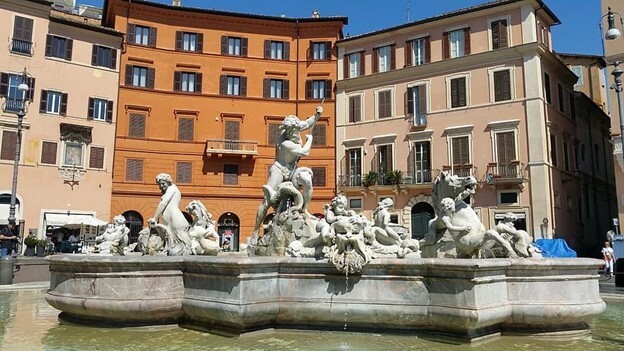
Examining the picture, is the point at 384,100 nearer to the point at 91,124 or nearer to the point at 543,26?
the point at 543,26

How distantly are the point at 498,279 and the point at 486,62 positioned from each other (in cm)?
2779

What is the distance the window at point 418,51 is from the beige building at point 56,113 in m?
18.8

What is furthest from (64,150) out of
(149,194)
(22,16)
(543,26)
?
(543,26)

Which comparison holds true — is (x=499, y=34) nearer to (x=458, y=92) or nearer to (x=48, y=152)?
(x=458, y=92)

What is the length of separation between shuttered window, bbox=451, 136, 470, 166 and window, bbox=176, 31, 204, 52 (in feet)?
60.2

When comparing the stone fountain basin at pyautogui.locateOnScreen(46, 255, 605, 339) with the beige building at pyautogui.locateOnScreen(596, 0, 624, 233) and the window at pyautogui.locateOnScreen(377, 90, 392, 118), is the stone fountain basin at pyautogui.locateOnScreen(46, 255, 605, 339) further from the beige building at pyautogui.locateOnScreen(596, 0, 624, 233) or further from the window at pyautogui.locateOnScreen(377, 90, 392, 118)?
the window at pyautogui.locateOnScreen(377, 90, 392, 118)

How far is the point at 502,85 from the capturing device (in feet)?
101

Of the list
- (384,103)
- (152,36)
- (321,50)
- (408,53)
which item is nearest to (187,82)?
(152,36)

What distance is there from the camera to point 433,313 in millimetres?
5934

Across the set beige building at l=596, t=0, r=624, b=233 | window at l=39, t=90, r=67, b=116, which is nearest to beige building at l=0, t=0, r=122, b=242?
window at l=39, t=90, r=67, b=116

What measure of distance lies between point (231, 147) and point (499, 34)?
721 inches

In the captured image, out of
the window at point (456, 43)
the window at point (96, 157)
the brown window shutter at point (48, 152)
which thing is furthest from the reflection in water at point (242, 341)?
the window at point (456, 43)

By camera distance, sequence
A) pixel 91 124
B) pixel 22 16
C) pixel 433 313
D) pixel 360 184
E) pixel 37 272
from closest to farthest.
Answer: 1. pixel 433 313
2. pixel 37 272
3. pixel 22 16
4. pixel 91 124
5. pixel 360 184

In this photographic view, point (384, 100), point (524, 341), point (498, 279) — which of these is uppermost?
point (384, 100)
